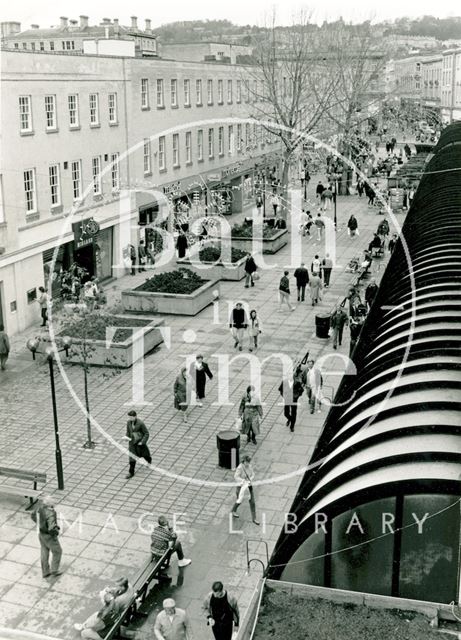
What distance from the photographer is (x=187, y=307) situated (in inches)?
1115

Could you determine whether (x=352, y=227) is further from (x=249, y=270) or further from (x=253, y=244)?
(x=249, y=270)

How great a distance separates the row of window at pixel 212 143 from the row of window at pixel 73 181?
3509 mm

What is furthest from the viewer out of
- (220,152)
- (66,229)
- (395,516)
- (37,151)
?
(220,152)

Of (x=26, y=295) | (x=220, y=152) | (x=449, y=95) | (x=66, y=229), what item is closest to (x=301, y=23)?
(x=220, y=152)

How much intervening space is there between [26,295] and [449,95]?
97998 millimetres

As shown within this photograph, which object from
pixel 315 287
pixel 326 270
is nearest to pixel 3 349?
pixel 315 287

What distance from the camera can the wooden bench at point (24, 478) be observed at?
49.7ft

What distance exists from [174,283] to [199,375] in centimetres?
923

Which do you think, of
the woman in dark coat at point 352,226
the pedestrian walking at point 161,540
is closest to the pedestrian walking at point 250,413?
the pedestrian walking at point 161,540

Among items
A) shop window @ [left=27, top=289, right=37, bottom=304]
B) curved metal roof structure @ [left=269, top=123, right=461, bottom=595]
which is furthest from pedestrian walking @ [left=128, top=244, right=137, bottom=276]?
curved metal roof structure @ [left=269, top=123, right=461, bottom=595]

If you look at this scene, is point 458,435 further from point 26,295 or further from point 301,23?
point 301,23

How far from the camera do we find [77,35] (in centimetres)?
7112

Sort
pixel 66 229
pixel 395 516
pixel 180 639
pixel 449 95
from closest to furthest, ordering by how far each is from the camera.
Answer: pixel 395 516 < pixel 180 639 < pixel 66 229 < pixel 449 95

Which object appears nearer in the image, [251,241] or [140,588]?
[140,588]
